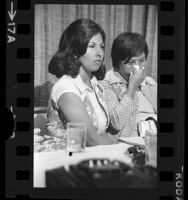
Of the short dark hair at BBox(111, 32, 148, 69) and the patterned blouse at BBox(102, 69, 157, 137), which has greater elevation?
the short dark hair at BBox(111, 32, 148, 69)

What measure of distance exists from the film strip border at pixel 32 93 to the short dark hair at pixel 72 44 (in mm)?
111

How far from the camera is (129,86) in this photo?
3.49m

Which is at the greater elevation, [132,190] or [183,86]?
[183,86]

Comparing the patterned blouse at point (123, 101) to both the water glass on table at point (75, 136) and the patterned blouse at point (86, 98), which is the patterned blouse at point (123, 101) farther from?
the water glass on table at point (75, 136)

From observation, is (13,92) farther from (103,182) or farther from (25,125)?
(103,182)

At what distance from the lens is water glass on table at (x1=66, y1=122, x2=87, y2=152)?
3.45 meters

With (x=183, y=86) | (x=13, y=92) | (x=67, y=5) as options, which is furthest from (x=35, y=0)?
(x=183, y=86)

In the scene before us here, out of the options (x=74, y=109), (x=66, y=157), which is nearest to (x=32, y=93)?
(x=74, y=109)

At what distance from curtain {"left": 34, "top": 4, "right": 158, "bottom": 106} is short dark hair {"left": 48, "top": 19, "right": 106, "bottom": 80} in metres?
0.02

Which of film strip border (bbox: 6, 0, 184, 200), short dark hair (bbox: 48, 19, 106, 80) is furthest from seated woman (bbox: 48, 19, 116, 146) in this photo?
film strip border (bbox: 6, 0, 184, 200)

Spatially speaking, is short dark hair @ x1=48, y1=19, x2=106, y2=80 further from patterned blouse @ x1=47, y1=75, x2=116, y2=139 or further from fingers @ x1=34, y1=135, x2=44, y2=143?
fingers @ x1=34, y1=135, x2=44, y2=143

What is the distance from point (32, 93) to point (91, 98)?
253 mm

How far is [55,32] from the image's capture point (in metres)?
3.45

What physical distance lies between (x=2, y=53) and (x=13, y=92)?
17 centimetres
